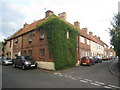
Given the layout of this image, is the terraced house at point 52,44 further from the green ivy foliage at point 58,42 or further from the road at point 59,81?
the road at point 59,81

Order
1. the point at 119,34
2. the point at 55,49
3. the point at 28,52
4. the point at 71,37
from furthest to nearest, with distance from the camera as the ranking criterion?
the point at 28,52 < the point at 71,37 < the point at 55,49 < the point at 119,34

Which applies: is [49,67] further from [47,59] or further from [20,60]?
[20,60]

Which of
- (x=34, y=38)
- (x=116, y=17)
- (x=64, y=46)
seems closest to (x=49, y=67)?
(x=64, y=46)

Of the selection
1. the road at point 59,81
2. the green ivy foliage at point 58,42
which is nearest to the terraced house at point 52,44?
the green ivy foliage at point 58,42

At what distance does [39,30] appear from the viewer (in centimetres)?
1594

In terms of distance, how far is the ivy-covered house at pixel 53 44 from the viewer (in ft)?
43.8

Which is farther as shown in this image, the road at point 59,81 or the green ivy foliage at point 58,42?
the green ivy foliage at point 58,42

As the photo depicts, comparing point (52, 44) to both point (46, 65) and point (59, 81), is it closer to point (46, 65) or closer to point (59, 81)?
point (46, 65)

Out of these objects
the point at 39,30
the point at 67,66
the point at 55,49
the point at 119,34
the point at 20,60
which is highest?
the point at 39,30

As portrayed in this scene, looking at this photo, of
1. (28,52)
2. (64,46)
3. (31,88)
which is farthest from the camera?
(28,52)

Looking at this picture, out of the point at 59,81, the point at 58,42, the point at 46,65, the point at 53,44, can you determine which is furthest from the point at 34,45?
the point at 59,81

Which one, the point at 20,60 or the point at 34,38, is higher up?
the point at 34,38

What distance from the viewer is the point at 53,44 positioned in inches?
523

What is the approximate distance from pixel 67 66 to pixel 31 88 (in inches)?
370
